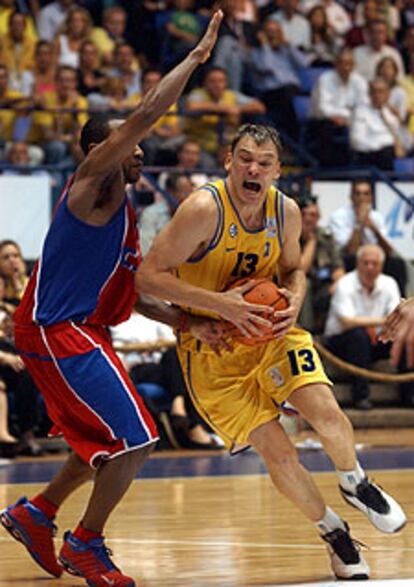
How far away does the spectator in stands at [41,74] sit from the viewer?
12516mm

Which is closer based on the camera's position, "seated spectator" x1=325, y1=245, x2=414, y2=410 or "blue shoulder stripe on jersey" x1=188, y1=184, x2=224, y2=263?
"blue shoulder stripe on jersey" x1=188, y1=184, x2=224, y2=263

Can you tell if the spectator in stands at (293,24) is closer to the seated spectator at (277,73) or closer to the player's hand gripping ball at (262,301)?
the seated spectator at (277,73)

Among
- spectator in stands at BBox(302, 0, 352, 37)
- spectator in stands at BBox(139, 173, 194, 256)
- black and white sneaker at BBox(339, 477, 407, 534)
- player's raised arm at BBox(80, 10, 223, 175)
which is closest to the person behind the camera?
player's raised arm at BBox(80, 10, 223, 175)

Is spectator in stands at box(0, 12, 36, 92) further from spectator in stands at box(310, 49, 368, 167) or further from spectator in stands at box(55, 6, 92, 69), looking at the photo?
spectator in stands at box(310, 49, 368, 167)

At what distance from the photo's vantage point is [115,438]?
4938 mm

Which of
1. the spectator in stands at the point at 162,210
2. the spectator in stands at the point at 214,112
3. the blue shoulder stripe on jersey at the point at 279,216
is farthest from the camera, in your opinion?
the spectator in stands at the point at 214,112

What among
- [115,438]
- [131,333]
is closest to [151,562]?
[115,438]

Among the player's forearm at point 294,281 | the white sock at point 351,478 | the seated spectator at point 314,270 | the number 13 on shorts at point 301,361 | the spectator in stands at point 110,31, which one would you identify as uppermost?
the player's forearm at point 294,281

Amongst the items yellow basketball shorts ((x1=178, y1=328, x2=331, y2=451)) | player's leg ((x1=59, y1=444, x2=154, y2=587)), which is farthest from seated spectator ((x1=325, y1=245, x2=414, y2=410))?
player's leg ((x1=59, y1=444, x2=154, y2=587))

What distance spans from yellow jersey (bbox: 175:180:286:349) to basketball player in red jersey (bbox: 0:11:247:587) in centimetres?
30

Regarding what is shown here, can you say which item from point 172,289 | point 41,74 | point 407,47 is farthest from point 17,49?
point 172,289

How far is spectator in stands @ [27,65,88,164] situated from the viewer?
467 inches

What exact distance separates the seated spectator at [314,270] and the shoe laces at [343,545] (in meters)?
6.34

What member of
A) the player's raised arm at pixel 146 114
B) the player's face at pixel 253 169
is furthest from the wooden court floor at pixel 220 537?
the player's raised arm at pixel 146 114
